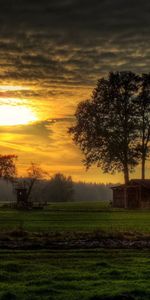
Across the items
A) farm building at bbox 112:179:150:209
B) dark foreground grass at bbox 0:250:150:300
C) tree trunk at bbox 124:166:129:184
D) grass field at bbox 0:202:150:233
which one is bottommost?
dark foreground grass at bbox 0:250:150:300

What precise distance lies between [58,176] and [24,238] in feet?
415

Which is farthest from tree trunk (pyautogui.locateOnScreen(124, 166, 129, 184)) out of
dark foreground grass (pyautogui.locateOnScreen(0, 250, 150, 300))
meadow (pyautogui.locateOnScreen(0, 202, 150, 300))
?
dark foreground grass (pyautogui.locateOnScreen(0, 250, 150, 300))

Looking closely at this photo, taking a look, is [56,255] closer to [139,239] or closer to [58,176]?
[139,239]

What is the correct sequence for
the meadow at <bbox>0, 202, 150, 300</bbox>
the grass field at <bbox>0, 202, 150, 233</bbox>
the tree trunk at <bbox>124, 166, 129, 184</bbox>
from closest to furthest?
the meadow at <bbox>0, 202, 150, 300</bbox>
the grass field at <bbox>0, 202, 150, 233</bbox>
the tree trunk at <bbox>124, 166, 129, 184</bbox>

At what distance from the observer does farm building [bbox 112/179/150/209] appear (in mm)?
85688

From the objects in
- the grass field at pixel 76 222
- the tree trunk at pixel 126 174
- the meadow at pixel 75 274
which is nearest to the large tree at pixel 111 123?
the tree trunk at pixel 126 174

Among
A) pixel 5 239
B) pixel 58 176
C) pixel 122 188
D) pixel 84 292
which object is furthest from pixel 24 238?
pixel 58 176

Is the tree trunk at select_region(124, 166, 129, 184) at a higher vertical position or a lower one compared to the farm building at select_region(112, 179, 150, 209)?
higher

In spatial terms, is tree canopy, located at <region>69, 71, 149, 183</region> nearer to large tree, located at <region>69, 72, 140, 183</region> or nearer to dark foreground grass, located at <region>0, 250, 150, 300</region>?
large tree, located at <region>69, 72, 140, 183</region>

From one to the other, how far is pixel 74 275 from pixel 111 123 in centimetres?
7485

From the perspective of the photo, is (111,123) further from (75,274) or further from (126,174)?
(75,274)

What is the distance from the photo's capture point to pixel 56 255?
73.3 ft


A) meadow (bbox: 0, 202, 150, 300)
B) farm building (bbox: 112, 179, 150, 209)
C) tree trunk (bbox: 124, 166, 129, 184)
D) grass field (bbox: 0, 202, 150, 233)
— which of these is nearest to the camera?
meadow (bbox: 0, 202, 150, 300)

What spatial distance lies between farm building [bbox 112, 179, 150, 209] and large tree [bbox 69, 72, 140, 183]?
138 inches
